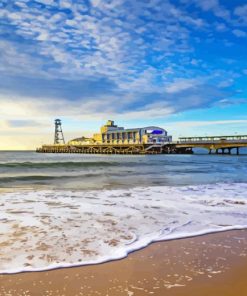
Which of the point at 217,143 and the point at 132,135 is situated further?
the point at 132,135

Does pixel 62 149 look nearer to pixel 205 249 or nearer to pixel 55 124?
pixel 55 124

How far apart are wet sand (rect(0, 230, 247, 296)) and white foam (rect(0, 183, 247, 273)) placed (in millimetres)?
294

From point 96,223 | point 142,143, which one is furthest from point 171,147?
point 96,223

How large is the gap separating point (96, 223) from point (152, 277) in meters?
3.02

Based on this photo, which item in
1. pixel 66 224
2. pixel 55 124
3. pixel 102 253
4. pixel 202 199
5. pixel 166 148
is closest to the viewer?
pixel 102 253

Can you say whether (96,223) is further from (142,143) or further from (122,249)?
(142,143)

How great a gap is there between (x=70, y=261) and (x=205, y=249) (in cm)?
194

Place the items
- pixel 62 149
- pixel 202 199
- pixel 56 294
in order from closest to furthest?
pixel 56 294 → pixel 202 199 → pixel 62 149

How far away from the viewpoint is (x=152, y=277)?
360 centimetres

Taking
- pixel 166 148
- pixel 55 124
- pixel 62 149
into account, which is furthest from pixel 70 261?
pixel 55 124

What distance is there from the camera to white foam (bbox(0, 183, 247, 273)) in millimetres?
4438

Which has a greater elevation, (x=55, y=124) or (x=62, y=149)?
(x=55, y=124)

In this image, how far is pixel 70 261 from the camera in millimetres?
4160

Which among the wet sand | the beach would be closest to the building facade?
the beach
